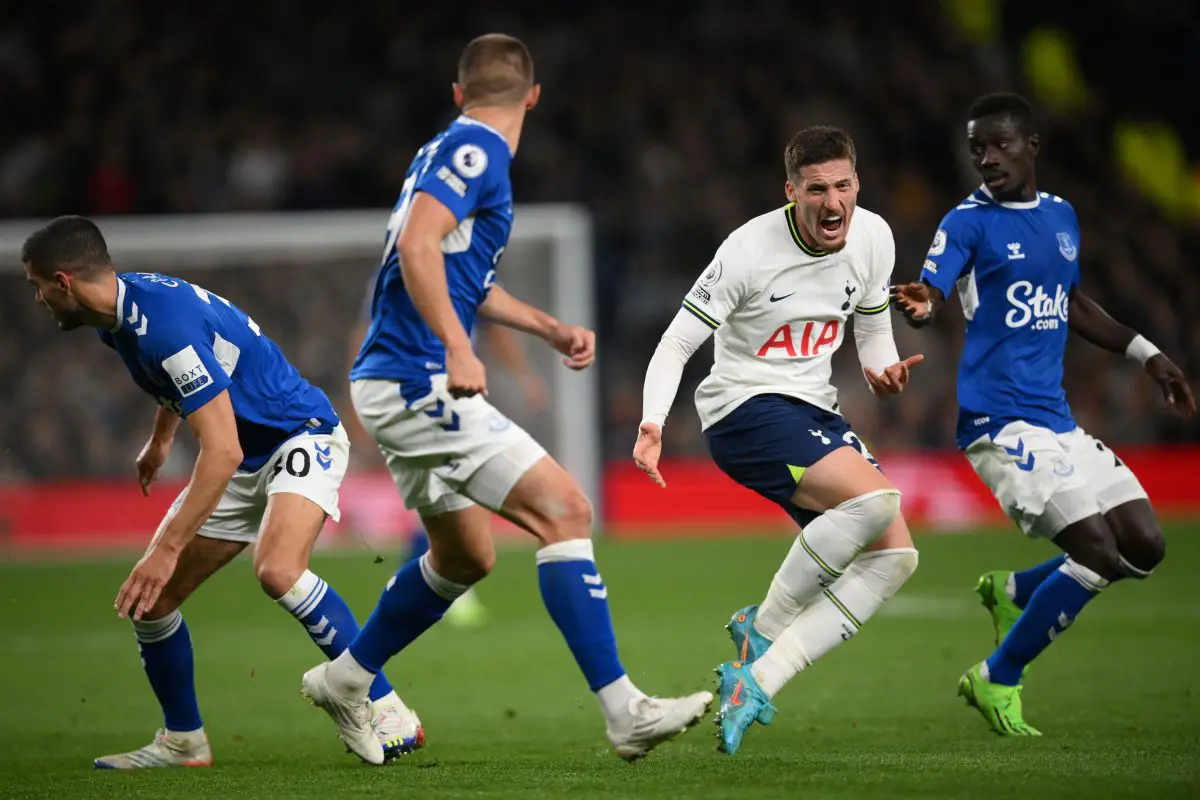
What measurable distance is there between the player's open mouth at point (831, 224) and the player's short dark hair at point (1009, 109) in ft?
3.83

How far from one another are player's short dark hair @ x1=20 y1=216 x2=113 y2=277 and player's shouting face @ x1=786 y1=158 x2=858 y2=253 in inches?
98.1

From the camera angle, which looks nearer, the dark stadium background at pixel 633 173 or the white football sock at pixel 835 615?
the white football sock at pixel 835 615

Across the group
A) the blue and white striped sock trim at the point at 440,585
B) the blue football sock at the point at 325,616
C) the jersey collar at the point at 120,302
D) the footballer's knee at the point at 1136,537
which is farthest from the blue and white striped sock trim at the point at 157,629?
the footballer's knee at the point at 1136,537

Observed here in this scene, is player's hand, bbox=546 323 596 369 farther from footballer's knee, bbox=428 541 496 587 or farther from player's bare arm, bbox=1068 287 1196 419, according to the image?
player's bare arm, bbox=1068 287 1196 419

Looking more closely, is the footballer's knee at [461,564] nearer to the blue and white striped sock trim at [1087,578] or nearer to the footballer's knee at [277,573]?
the footballer's knee at [277,573]

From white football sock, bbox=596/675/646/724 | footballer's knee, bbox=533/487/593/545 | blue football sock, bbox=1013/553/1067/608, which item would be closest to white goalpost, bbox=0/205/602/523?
blue football sock, bbox=1013/553/1067/608

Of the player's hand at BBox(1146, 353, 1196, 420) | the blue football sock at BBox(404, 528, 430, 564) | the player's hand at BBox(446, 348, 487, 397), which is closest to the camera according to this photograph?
the player's hand at BBox(446, 348, 487, 397)

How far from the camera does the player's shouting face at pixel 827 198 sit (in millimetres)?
5688

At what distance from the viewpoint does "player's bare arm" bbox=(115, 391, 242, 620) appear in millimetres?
5035

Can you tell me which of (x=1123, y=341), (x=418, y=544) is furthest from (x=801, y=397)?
(x=418, y=544)

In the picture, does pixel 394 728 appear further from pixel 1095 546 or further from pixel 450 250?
pixel 1095 546

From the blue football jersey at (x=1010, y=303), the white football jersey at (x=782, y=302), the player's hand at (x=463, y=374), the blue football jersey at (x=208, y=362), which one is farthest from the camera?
the blue football jersey at (x=1010, y=303)

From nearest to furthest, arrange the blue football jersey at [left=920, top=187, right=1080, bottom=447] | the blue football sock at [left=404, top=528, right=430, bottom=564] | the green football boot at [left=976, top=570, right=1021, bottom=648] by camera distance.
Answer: the blue football jersey at [left=920, top=187, right=1080, bottom=447]
the green football boot at [left=976, top=570, right=1021, bottom=648]
the blue football sock at [left=404, top=528, right=430, bottom=564]

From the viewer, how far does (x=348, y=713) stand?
221 inches
